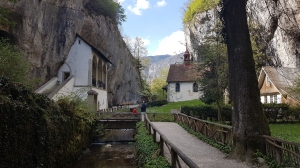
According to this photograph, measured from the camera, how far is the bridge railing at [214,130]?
963 centimetres

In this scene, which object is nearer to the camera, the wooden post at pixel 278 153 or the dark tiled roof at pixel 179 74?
the wooden post at pixel 278 153

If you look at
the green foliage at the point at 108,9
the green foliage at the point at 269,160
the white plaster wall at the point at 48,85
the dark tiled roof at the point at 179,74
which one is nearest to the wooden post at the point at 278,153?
the green foliage at the point at 269,160

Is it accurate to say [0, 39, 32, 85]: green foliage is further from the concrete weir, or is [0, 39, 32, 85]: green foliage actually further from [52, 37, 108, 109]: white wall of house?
[52, 37, 108, 109]: white wall of house

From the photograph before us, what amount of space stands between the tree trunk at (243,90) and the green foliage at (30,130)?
252 inches

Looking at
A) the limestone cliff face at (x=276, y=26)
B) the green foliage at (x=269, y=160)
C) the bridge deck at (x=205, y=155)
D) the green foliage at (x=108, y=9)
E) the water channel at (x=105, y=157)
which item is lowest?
the water channel at (x=105, y=157)

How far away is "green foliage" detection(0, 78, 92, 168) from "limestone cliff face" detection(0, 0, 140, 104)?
1289 centimetres

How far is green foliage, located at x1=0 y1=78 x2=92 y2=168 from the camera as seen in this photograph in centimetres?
539

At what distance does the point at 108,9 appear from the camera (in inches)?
1303

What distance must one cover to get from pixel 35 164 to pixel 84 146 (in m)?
7.77

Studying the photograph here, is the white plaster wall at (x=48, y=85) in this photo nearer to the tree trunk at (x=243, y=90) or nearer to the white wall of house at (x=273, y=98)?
the tree trunk at (x=243, y=90)

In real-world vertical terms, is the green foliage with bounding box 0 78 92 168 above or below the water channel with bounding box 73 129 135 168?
above

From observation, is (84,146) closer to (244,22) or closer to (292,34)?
(244,22)

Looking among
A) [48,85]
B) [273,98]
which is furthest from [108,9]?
[273,98]

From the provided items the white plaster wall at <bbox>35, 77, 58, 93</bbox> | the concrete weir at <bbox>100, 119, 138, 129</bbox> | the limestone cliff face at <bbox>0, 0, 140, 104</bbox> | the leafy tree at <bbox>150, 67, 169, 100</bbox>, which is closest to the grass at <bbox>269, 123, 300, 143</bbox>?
the concrete weir at <bbox>100, 119, 138, 129</bbox>
